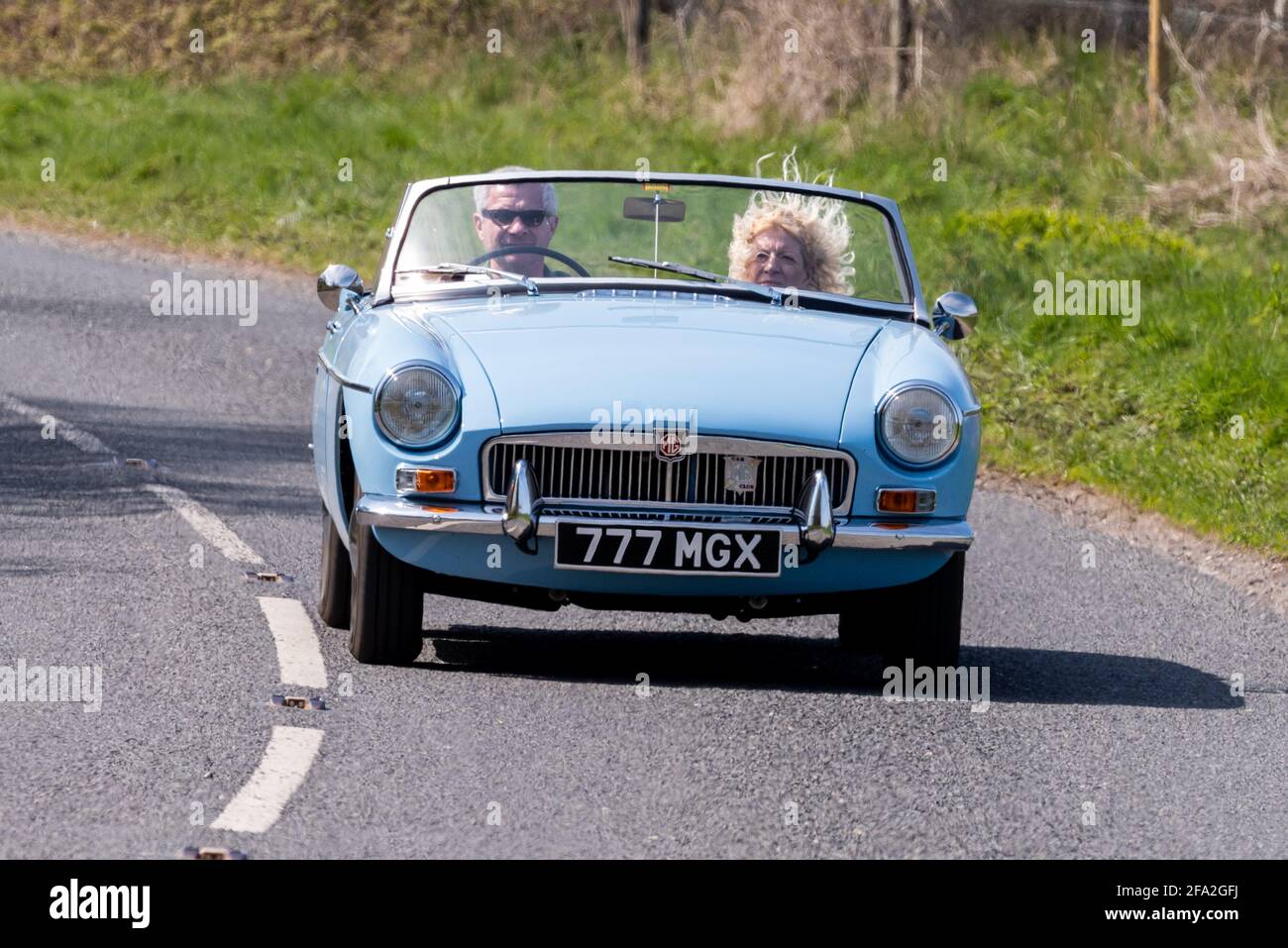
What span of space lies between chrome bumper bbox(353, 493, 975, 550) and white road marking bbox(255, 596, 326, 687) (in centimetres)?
48

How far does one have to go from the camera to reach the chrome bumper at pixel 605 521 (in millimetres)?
6230

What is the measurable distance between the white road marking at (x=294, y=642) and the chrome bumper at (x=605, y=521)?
484 millimetres

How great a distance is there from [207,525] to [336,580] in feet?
6.87

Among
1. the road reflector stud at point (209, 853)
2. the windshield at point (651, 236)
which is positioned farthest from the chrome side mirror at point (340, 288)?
the road reflector stud at point (209, 853)

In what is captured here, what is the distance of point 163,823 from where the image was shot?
4961mm

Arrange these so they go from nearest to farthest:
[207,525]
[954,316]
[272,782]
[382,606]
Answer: [272,782], [382,606], [954,316], [207,525]

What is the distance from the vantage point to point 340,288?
774 centimetres

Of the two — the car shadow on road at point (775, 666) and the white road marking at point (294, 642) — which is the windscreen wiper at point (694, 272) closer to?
the car shadow on road at point (775, 666)

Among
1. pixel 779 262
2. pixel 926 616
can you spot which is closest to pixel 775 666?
pixel 926 616

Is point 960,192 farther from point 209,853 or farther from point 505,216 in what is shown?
point 209,853

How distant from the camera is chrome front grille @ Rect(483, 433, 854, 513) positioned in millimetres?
6293

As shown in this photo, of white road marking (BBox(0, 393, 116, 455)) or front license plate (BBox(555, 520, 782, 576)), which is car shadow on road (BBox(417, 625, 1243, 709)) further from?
white road marking (BBox(0, 393, 116, 455))

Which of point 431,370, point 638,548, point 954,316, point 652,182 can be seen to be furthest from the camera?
point 652,182
